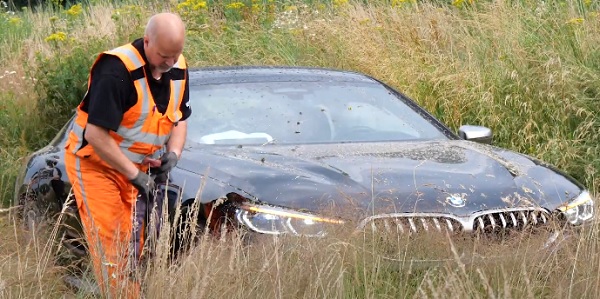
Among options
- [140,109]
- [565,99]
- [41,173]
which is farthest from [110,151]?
[565,99]

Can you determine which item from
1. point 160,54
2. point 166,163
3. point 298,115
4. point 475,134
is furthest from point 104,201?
point 475,134

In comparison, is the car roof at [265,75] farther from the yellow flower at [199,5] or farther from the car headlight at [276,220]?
the yellow flower at [199,5]

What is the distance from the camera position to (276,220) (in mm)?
5316

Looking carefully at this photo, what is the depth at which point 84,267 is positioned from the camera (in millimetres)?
5500

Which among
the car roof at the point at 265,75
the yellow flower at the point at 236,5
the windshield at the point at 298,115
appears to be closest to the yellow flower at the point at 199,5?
the yellow flower at the point at 236,5

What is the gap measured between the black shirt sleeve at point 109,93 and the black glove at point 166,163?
333 millimetres

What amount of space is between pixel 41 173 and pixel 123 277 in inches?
75.9

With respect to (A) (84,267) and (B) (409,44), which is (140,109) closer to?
(A) (84,267)

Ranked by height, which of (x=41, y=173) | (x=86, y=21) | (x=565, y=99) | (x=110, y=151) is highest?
(x=110, y=151)

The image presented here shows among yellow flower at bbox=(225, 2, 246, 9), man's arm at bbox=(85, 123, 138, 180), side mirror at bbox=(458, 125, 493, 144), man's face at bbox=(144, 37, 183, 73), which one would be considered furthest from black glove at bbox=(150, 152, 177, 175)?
yellow flower at bbox=(225, 2, 246, 9)

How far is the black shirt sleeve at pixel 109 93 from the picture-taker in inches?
207

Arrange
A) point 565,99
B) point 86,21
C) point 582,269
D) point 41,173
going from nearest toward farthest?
point 582,269 → point 41,173 → point 565,99 → point 86,21

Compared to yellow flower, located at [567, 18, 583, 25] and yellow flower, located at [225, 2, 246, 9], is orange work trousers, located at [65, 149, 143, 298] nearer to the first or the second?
yellow flower, located at [567, 18, 583, 25]

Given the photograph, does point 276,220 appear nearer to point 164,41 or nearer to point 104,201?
point 104,201
